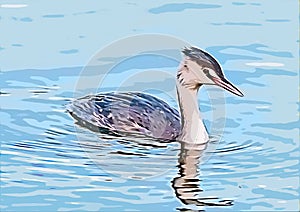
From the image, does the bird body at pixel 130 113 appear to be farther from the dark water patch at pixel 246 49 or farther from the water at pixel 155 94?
the dark water patch at pixel 246 49

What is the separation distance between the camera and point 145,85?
457 inches

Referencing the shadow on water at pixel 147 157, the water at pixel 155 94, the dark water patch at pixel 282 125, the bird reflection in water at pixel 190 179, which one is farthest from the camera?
the dark water patch at pixel 282 125

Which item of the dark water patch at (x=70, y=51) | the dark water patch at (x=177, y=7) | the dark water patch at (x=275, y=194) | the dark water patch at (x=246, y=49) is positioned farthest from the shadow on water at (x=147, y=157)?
the dark water patch at (x=177, y=7)

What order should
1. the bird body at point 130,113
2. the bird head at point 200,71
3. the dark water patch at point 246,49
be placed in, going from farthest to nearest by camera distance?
the dark water patch at point 246,49
the bird body at point 130,113
the bird head at point 200,71

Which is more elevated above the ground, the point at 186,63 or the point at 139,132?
the point at 186,63

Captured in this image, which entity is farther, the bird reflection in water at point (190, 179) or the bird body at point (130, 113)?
the bird body at point (130, 113)

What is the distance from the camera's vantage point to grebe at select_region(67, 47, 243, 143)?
404 inches

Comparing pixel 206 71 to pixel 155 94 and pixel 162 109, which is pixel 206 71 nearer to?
pixel 162 109

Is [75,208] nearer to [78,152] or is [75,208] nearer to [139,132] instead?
[78,152]

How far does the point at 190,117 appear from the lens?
1042cm

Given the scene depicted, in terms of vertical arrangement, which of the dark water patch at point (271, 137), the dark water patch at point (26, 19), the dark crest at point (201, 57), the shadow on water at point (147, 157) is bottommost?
the shadow on water at point (147, 157)

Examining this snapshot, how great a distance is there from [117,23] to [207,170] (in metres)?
5.09

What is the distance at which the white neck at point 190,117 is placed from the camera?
33.8 ft

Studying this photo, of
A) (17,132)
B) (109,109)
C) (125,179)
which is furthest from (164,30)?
(125,179)
